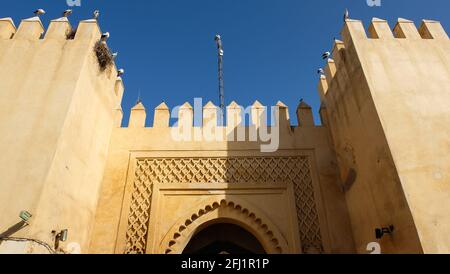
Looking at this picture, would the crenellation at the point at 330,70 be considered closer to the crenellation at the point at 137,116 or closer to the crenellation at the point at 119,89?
the crenellation at the point at 137,116

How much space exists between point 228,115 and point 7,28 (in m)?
3.46

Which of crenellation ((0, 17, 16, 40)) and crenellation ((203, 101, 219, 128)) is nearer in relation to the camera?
crenellation ((0, 17, 16, 40))

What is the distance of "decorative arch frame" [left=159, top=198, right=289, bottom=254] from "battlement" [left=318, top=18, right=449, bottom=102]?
2.39 meters

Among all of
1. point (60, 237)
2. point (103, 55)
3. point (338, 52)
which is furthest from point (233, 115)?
point (60, 237)

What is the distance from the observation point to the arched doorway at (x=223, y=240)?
6043mm

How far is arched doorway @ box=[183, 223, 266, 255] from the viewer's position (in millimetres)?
6043

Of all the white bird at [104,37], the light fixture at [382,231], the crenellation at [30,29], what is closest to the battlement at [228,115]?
the white bird at [104,37]

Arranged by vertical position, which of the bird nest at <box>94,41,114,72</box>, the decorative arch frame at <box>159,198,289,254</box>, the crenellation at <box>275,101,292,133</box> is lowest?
the decorative arch frame at <box>159,198,289,254</box>

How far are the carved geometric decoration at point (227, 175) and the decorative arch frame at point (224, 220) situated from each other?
35cm

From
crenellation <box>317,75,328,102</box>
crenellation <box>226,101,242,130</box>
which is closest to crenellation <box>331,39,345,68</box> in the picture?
crenellation <box>317,75,328,102</box>

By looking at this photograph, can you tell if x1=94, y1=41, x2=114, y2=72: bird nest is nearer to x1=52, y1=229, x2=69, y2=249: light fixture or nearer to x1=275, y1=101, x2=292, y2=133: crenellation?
x1=52, y1=229, x2=69, y2=249: light fixture
